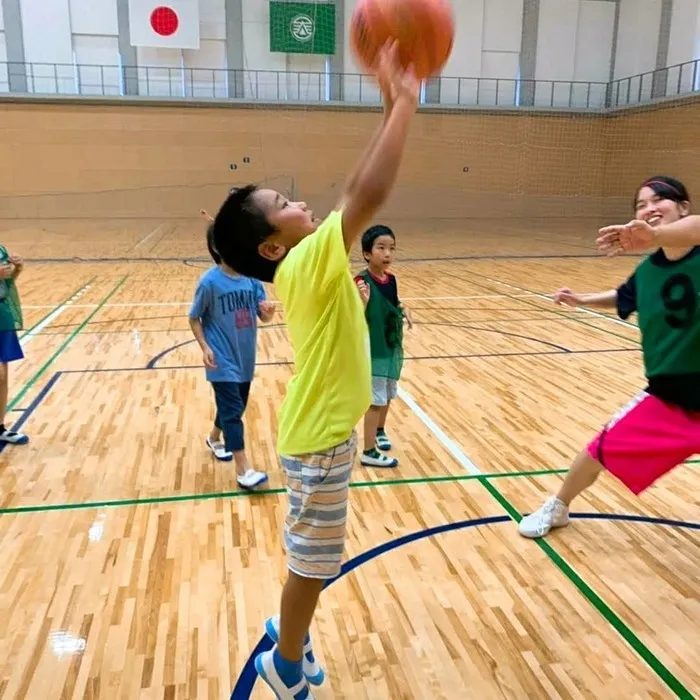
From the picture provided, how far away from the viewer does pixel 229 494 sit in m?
3.81

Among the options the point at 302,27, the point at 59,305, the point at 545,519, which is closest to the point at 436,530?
the point at 545,519

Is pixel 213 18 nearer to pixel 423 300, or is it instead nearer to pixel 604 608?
pixel 423 300

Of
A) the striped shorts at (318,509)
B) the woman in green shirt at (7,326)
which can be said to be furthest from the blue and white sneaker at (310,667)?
the woman in green shirt at (7,326)

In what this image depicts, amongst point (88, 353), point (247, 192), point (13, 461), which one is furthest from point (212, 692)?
point (88, 353)

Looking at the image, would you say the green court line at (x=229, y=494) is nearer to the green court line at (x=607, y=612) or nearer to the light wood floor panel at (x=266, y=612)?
the light wood floor panel at (x=266, y=612)

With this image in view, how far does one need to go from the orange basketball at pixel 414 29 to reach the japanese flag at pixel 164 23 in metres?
18.5

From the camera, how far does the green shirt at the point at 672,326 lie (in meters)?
2.65

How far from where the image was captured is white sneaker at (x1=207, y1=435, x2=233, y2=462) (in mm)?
4258

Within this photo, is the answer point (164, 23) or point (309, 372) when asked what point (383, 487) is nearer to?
point (309, 372)

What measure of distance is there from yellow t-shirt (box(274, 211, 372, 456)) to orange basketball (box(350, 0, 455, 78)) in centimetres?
65

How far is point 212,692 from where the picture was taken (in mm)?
2318

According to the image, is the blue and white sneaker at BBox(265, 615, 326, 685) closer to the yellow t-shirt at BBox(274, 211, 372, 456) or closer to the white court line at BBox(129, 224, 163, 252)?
the yellow t-shirt at BBox(274, 211, 372, 456)

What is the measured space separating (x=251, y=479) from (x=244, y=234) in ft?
6.90

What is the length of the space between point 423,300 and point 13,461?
6539 millimetres
